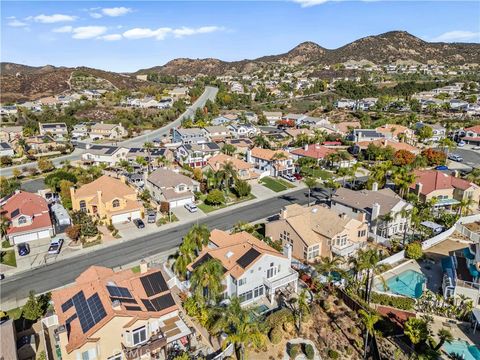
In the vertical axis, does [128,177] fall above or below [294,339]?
above

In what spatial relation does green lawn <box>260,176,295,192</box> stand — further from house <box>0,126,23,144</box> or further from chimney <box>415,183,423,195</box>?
house <box>0,126,23,144</box>

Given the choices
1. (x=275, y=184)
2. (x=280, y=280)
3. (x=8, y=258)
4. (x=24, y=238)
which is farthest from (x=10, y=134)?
(x=280, y=280)

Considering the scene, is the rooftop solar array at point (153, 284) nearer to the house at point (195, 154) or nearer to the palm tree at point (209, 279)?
the palm tree at point (209, 279)

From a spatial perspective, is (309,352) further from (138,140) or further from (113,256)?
(138,140)

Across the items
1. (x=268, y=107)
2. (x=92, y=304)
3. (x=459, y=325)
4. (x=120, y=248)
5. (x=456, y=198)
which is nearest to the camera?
(x=92, y=304)

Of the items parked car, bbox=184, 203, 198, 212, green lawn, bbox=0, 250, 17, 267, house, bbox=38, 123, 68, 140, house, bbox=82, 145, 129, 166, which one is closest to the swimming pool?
parked car, bbox=184, 203, 198, 212

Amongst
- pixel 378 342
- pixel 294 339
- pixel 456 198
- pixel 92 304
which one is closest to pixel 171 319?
pixel 92 304

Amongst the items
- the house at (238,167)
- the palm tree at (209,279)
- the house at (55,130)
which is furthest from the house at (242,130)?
the palm tree at (209,279)

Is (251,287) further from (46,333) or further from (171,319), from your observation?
(46,333)
